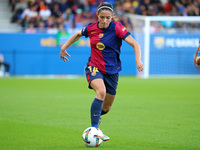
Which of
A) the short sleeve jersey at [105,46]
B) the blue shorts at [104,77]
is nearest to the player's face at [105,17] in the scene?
the short sleeve jersey at [105,46]

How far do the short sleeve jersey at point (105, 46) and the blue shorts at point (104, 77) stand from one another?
82mm

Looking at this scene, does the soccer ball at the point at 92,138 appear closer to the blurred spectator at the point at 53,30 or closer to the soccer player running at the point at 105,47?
the soccer player running at the point at 105,47

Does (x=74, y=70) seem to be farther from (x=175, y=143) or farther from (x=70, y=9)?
(x=175, y=143)

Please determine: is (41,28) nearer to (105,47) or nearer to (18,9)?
(18,9)

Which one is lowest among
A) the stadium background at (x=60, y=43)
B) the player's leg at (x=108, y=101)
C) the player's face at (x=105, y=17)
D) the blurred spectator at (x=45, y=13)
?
the stadium background at (x=60, y=43)

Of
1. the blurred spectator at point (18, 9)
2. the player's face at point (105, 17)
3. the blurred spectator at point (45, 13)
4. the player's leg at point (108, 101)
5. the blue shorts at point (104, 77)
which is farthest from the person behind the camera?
the blurred spectator at point (18, 9)

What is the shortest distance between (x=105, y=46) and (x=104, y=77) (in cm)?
51

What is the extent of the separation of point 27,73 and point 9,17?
14.6 feet

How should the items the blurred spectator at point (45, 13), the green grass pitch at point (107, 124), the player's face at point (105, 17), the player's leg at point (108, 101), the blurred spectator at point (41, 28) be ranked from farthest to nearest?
the blurred spectator at point (45, 13)
the blurred spectator at point (41, 28)
the player's leg at point (108, 101)
the player's face at point (105, 17)
the green grass pitch at point (107, 124)

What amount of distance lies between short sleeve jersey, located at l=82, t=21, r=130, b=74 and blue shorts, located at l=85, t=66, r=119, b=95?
3.2 inches

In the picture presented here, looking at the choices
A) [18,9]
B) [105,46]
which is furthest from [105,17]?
[18,9]

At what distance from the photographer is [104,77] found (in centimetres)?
A: 696

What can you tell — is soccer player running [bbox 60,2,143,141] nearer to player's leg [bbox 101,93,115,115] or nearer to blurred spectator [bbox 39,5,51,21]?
player's leg [bbox 101,93,115,115]

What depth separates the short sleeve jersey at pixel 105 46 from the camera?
6863 millimetres
